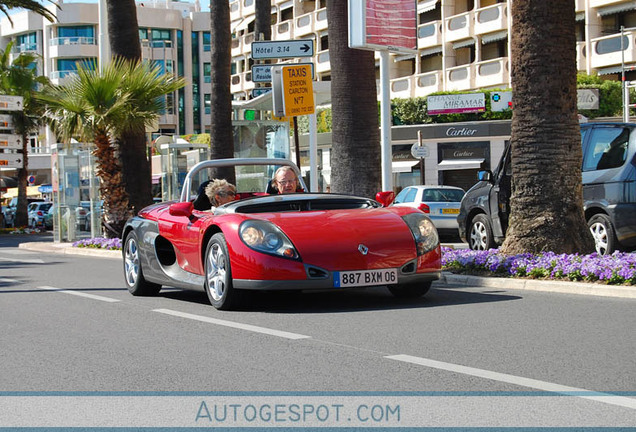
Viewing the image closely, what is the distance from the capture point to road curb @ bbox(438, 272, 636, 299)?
9922mm

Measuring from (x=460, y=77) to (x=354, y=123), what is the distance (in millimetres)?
38550

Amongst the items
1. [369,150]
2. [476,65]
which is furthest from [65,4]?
[369,150]

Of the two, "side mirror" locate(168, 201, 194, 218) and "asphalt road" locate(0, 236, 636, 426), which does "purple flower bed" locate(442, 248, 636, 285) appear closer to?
"asphalt road" locate(0, 236, 636, 426)

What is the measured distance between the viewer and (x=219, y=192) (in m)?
10.8

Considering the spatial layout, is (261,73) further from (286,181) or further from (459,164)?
(459,164)

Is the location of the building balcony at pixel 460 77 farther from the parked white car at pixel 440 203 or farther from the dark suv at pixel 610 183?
the dark suv at pixel 610 183

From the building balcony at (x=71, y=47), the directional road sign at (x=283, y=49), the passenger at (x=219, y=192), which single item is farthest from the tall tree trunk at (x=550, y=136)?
the building balcony at (x=71, y=47)

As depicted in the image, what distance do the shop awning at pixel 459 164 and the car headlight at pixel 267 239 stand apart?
40.3m

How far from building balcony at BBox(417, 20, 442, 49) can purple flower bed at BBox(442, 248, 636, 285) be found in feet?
144

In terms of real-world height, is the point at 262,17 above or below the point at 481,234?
above

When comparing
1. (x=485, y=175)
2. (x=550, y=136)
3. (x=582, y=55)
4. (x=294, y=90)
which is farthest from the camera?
(x=582, y=55)

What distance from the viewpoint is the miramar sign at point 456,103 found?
1922 inches

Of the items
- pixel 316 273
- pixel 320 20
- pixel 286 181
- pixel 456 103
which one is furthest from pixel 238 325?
pixel 320 20

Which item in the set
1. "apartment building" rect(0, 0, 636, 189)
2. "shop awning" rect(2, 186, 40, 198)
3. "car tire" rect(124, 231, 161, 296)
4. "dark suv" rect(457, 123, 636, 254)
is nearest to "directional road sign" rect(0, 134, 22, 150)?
"apartment building" rect(0, 0, 636, 189)
